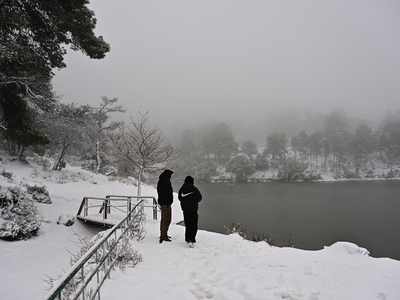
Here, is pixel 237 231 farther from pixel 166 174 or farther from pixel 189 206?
pixel 166 174

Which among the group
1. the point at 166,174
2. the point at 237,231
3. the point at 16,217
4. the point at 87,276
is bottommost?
the point at 237,231

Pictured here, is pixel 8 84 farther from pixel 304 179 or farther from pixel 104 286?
pixel 304 179

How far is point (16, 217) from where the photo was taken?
7555 millimetres

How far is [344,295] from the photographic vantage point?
3.20 meters

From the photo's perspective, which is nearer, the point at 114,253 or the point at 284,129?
the point at 114,253

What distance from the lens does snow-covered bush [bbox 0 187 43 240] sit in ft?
23.2

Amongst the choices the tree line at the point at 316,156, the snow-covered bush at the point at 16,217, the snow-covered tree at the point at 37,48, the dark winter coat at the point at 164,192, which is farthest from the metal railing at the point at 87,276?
the tree line at the point at 316,156

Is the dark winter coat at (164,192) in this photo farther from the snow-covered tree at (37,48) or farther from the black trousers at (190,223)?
the snow-covered tree at (37,48)

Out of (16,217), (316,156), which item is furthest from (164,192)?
(316,156)

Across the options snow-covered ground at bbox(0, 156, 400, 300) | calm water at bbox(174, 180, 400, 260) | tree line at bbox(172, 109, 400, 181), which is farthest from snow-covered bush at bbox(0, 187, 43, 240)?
tree line at bbox(172, 109, 400, 181)

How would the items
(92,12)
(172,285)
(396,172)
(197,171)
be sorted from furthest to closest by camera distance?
(197,171)
(396,172)
(92,12)
(172,285)

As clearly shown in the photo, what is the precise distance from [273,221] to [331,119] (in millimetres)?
66616

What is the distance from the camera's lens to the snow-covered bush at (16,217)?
709cm

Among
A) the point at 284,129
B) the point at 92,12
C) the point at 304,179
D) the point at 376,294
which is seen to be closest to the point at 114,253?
the point at 376,294
